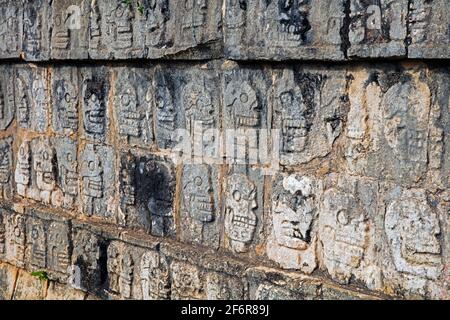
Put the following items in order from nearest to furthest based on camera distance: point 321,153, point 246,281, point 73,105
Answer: point 321,153 < point 246,281 < point 73,105

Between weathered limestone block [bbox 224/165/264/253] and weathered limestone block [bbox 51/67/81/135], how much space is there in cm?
142

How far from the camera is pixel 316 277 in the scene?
12.3 ft

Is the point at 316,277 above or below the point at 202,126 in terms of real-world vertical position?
below

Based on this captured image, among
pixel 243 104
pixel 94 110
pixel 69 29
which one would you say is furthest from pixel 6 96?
pixel 243 104

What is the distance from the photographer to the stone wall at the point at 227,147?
10.9 feet

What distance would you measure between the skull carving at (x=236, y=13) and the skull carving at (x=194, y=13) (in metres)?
0.17

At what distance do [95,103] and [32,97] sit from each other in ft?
2.59

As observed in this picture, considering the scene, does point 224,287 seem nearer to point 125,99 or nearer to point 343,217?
point 343,217

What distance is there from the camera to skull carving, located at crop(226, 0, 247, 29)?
384 centimetres

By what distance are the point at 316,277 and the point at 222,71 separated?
1.08 metres

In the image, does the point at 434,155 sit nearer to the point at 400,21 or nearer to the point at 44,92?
the point at 400,21

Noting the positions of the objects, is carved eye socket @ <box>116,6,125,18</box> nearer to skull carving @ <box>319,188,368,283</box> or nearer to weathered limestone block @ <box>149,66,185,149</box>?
weathered limestone block @ <box>149,66,185,149</box>

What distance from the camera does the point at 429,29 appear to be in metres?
3.13

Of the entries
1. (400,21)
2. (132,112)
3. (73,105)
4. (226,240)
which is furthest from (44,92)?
(400,21)
